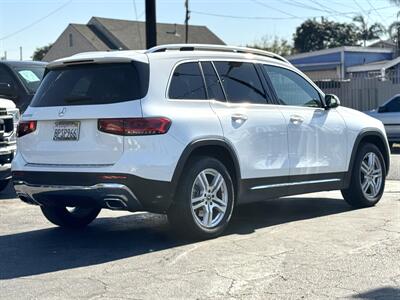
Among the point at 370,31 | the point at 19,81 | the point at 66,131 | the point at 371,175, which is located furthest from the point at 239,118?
the point at 370,31

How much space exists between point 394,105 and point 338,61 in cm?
2012

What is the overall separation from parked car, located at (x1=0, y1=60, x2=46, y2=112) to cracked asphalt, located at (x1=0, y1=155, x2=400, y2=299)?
332cm

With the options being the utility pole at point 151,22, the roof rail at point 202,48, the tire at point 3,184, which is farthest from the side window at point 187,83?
the utility pole at point 151,22

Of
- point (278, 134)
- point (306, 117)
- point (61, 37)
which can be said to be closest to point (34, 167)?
Answer: point (278, 134)

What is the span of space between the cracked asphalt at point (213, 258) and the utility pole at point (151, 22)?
Result: 983cm

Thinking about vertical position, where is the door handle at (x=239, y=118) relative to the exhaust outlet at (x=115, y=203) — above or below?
above

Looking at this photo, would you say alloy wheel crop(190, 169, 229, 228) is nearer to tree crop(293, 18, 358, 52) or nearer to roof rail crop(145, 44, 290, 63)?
roof rail crop(145, 44, 290, 63)

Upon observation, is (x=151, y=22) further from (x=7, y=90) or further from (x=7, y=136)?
(x=7, y=136)

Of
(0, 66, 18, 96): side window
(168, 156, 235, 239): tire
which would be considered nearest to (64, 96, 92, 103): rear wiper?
(168, 156, 235, 239): tire

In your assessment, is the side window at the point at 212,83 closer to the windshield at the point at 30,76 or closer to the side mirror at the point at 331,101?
the side mirror at the point at 331,101

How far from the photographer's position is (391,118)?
62.0 ft

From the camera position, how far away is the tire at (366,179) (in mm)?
8805

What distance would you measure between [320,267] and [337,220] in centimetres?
226

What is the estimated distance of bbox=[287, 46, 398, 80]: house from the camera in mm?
37906
